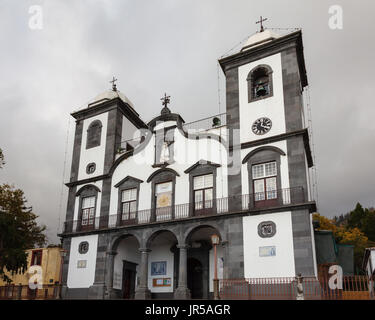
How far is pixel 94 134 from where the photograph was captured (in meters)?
25.8

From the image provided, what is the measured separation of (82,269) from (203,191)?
8.62m

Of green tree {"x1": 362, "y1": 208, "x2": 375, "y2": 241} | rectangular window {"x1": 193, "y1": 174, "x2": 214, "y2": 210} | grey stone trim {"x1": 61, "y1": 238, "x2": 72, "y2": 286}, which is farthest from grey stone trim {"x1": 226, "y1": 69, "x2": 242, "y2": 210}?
green tree {"x1": 362, "y1": 208, "x2": 375, "y2": 241}

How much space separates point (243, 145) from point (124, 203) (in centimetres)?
809

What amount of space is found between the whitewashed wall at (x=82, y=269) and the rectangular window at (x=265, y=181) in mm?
10078

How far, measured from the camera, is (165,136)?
2236 cm

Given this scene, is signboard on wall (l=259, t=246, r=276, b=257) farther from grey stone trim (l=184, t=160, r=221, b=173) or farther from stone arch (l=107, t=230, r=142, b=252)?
stone arch (l=107, t=230, r=142, b=252)

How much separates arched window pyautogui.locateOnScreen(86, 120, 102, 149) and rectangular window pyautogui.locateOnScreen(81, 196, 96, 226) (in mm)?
3793

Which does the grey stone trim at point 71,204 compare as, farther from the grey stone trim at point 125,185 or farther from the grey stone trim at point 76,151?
the grey stone trim at point 125,185

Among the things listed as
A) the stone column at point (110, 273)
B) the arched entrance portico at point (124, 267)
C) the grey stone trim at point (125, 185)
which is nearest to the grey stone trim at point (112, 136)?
the grey stone trim at point (125, 185)

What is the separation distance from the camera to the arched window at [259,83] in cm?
2012

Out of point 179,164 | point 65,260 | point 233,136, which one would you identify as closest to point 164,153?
point 179,164

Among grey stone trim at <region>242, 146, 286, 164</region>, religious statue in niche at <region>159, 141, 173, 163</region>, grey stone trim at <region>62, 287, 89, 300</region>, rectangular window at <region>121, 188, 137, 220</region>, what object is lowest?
grey stone trim at <region>62, 287, 89, 300</region>

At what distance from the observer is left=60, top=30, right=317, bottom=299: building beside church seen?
17125mm
